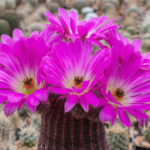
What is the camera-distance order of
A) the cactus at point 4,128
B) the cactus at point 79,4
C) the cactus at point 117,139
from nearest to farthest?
the cactus at point 4,128 < the cactus at point 117,139 < the cactus at point 79,4

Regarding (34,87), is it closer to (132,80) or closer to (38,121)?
(132,80)

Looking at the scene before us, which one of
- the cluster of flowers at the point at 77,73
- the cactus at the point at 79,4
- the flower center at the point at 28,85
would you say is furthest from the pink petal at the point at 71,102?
the cactus at the point at 79,4

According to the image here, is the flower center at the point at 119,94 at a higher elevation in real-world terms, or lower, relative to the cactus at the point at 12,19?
lower

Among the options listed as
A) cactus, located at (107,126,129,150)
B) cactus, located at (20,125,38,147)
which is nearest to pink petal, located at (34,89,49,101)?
cactus, located at (107,126,129,150)

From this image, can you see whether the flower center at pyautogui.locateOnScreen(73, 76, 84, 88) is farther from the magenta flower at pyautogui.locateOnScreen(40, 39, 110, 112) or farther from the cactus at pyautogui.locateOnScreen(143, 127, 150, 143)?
the cactus at pyautogui.locateOnScreen(143, 127, 150, 143)

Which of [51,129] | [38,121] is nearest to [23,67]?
[51,129]

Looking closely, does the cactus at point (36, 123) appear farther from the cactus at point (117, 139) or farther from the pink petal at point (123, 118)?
the pink petal at point (123, 118)
